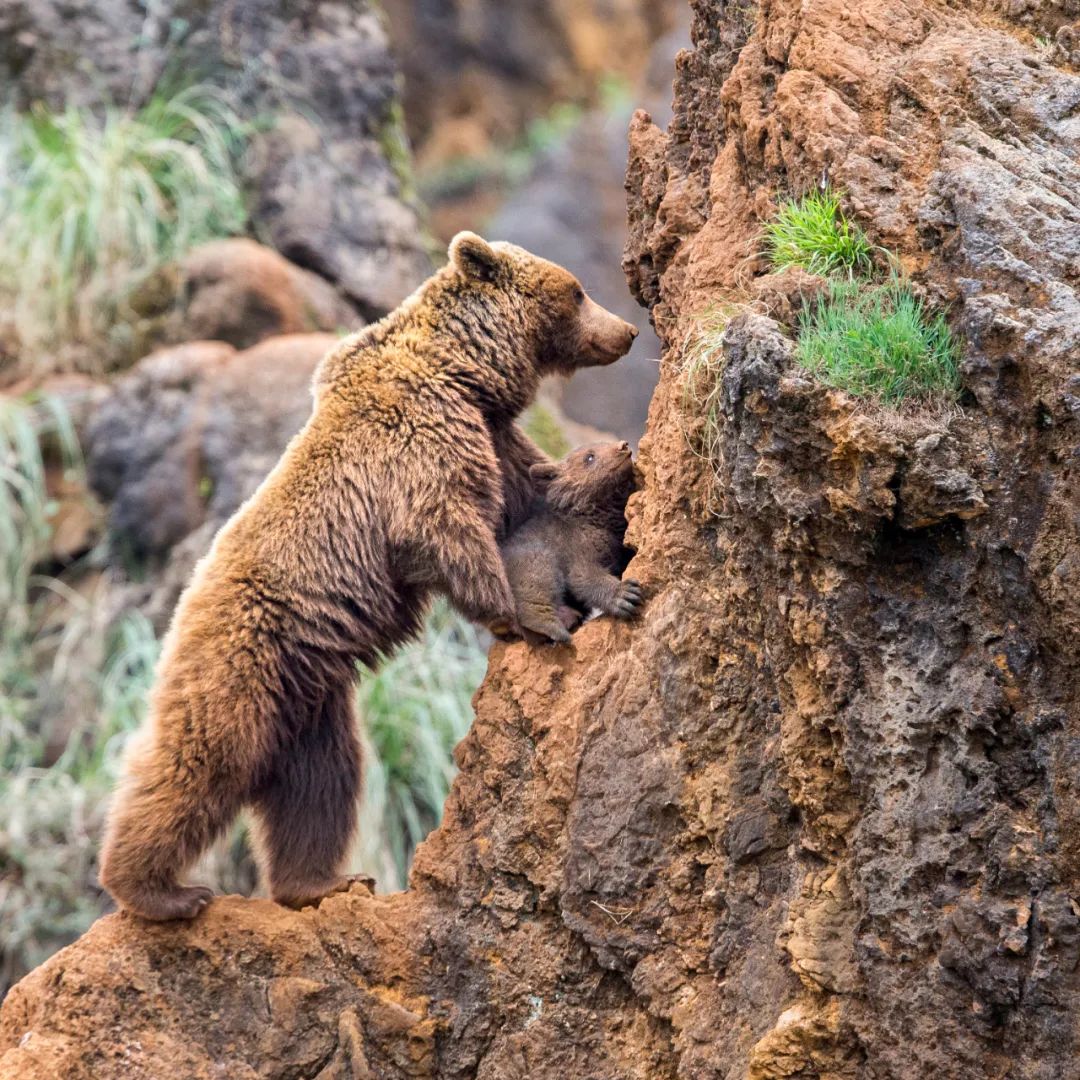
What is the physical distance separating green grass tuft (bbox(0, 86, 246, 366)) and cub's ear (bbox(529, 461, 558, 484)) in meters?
5.71

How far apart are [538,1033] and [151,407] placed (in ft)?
19.4

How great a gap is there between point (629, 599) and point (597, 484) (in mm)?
713

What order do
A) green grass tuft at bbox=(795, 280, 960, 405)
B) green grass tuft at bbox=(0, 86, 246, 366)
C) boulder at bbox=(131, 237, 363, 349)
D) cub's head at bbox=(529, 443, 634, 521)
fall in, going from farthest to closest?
green grass tuft at bbox=(0, 86, 246, 366)
boulder at bbox=(131, 237, 363, 349)
cub's head at bbox=(529, 443, 634, 521)
green grass tuft at bbox=(795, 280, 960, 405)

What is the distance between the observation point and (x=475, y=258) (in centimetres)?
588

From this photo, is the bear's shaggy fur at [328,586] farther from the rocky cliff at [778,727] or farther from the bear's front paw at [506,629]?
the rocky cliff at [778,727]

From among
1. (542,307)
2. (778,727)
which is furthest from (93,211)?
Answer: (778,727)

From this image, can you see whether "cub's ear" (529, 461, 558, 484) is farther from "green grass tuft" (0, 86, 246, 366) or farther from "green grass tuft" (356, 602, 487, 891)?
"green grass tuft" (0, 86, 246, 366)

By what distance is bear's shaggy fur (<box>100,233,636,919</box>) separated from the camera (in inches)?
205

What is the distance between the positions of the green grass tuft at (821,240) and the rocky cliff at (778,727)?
0.08 meters

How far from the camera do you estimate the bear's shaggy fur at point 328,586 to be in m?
5.22

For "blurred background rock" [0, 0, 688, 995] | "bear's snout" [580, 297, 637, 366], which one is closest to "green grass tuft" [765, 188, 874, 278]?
"bear's snout" [580, 297, 637, 366]

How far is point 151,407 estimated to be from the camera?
947 cm

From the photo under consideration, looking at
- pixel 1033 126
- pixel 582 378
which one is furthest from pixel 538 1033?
pixel 582 378

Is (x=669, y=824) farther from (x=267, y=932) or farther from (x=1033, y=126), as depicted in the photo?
(x=1033, y=126)
